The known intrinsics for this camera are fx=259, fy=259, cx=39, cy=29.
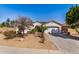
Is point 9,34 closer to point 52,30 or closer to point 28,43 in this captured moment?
point 28,43

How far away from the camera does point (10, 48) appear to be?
27.4ft

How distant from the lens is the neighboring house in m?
8.51

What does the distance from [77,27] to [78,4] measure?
83 centimetres

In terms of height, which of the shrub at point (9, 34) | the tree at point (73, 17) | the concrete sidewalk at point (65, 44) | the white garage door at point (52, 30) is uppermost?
the tree at point (73, 17)

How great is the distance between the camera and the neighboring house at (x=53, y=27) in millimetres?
8508

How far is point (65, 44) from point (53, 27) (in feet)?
2.30

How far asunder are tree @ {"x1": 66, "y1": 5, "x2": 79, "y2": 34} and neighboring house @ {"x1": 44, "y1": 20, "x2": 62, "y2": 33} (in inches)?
14.1

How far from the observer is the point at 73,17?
8.95m

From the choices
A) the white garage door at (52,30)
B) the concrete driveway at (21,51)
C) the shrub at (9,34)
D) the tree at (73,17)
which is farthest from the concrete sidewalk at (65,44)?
the shrub at (9,34)

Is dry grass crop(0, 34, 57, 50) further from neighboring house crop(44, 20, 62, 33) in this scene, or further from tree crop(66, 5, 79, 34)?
tree crop(66, 5, 79, 34)

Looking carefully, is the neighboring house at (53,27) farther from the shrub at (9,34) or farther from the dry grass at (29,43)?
the shrub at (9,34)

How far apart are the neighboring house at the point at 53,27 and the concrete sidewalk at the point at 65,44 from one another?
7.5 inches

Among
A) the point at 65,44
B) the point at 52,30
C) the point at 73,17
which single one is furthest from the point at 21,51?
the point at 73,17

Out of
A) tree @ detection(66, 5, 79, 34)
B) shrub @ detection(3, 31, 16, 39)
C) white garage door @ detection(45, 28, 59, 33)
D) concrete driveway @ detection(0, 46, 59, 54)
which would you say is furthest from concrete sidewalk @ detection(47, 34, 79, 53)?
shrub @ detection(3, 31, 16, 39)
